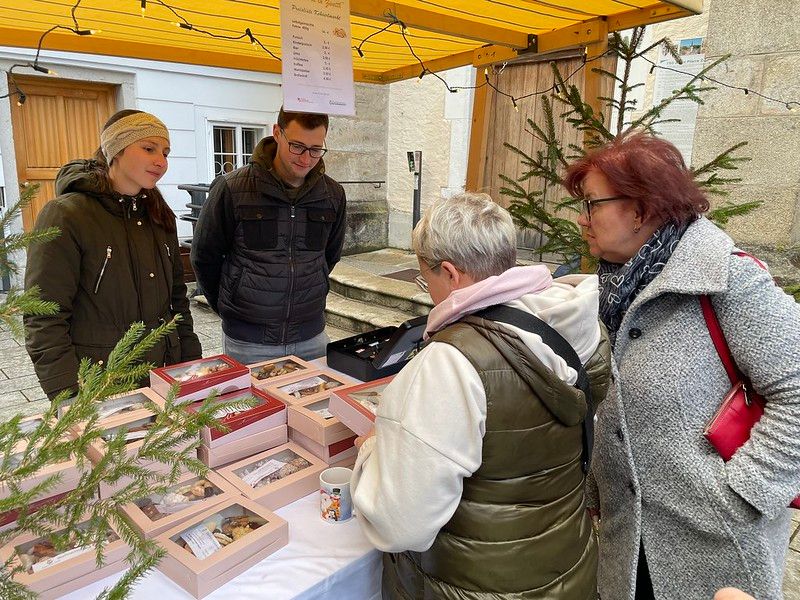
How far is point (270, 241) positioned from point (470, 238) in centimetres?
159

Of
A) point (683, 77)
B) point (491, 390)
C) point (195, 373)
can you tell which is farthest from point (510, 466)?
point (683, 77)

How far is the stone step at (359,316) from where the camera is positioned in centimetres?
598

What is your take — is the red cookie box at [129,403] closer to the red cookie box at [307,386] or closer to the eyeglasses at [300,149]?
the red cookie box at [307,386]

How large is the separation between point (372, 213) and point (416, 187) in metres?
0.82

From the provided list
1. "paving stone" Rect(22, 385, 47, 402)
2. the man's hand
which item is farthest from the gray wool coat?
"paving stone" Rect(22, 385, 47, 402)

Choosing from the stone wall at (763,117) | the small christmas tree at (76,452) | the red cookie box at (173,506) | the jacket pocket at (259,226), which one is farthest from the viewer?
the stone wall at (763,117)

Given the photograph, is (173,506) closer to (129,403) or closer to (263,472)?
(263,472)

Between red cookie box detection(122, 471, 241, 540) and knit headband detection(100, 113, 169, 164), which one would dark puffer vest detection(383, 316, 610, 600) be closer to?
red cookie box detection(122, 471, 241, 540)

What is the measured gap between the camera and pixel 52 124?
25.5 ft

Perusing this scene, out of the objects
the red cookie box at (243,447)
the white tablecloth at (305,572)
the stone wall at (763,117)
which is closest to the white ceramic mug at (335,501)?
the white tablecloth at (305,572)

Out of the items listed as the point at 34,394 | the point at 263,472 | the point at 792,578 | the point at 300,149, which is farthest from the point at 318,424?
the point at 34,394

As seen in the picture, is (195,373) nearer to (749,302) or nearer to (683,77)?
(749,302)

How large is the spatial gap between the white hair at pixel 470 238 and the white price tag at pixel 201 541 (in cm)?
81

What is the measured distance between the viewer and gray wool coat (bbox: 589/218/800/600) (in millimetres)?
1380
